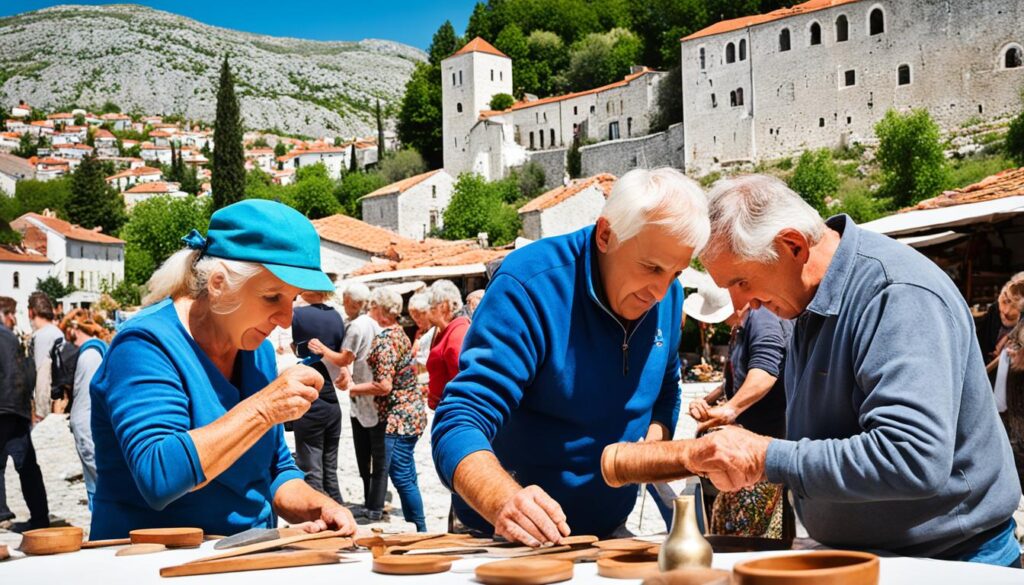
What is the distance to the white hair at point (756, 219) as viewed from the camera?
2074 millimetres

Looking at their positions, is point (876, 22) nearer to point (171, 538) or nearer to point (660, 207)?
point (660, 207)

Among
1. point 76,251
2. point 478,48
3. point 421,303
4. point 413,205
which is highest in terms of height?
point 478,48

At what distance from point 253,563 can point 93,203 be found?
8418 cm

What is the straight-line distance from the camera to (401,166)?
2731 inches

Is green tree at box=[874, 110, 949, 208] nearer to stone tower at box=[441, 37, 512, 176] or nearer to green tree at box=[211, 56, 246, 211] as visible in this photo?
stone tower at box=[441, 37, 512, 176]

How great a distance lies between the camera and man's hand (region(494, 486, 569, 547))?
6.22 ft

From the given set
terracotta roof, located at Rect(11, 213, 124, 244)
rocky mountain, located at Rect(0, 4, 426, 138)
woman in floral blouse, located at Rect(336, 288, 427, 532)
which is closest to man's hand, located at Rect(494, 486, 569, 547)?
woman in floral blouse, located at Rect(336, 288, 427, 532)

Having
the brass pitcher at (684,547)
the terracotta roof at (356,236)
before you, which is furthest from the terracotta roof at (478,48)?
the brass pitcher at (684,547)

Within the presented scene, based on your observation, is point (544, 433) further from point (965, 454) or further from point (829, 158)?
point (829, 158)

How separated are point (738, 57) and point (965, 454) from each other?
2194 inches

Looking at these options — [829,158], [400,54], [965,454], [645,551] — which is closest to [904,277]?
[965,454]

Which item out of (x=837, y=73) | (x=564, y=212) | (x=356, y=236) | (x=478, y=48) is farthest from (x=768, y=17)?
(x=356, y=236)

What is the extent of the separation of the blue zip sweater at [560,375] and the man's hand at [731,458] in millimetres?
618

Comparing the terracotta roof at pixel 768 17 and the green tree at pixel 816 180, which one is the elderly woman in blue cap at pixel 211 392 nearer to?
the green tree at pixel 816 180
